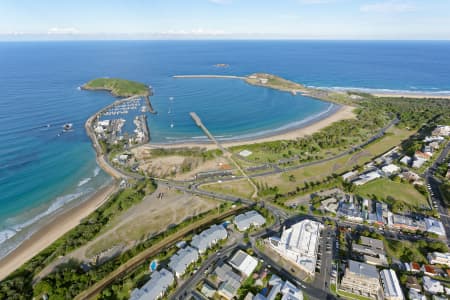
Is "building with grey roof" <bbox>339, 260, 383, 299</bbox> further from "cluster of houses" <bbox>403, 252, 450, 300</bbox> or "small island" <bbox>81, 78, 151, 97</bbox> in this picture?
"small island" <bbox>81, 78, 151, 97</bbox>

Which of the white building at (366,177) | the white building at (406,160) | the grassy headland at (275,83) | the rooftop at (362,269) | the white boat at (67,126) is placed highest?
the grassy headland at (275,83)

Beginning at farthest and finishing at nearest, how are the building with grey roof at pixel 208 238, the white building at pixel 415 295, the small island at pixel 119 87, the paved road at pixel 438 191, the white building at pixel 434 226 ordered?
the small island at pixel 119 87, the paved road at pixel 438 191, the white building at pixel 434 226, the building with grey roof at pixel 208 238, the white building at pixel 415 295

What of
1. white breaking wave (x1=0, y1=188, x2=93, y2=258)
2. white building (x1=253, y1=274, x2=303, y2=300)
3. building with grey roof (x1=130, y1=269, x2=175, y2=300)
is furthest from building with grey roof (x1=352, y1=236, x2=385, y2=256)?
white breaking wave (x1=0, y1=188, x2=93, y2=258)

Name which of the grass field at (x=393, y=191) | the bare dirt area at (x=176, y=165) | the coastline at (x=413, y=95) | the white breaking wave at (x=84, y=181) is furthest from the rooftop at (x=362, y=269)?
the coastline at (x=413, y=95)

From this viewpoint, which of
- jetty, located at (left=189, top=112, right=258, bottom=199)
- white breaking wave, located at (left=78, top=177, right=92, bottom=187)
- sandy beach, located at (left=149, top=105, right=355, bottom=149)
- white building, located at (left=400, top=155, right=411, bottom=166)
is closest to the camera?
jetty, located at (left=189, top=112, right=258, bottom=199)

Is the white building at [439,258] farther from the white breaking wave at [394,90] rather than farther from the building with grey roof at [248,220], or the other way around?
the white breaking wave at [394,90]
